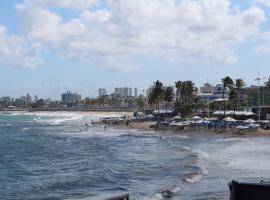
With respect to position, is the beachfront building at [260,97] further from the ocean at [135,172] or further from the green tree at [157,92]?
the ocean at [135,172]

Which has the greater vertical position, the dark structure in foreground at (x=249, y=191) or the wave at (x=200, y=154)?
the dark structure in foreground at (x=249, y=191)

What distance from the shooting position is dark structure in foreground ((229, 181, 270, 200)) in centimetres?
1099

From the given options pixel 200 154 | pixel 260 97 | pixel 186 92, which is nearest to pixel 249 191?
pixel 200 154

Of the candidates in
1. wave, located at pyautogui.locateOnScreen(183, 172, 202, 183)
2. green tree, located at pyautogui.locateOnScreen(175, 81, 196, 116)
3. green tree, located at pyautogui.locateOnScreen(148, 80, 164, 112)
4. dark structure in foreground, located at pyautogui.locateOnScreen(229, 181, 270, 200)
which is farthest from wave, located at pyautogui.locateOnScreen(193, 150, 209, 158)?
green tree, located at pyautogui.locateOnScreen(148, 80, 164, 112)

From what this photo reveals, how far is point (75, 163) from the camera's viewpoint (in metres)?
48.3

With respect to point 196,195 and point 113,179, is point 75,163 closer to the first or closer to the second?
point 113,179

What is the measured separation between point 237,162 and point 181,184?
12205 mm

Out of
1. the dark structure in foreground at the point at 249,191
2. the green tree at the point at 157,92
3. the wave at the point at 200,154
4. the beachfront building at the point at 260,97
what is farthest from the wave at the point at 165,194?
the green tree at the point at 157,92

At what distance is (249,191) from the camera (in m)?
11.0

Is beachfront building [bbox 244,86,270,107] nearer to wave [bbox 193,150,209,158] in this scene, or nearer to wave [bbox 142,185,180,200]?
wave [bbox 193,150,209,158]

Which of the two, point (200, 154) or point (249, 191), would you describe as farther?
point (200, 154)

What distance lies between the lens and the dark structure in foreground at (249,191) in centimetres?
1099

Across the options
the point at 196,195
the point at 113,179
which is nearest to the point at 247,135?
the point at 113,179

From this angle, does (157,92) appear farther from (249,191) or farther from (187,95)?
(249,191)
